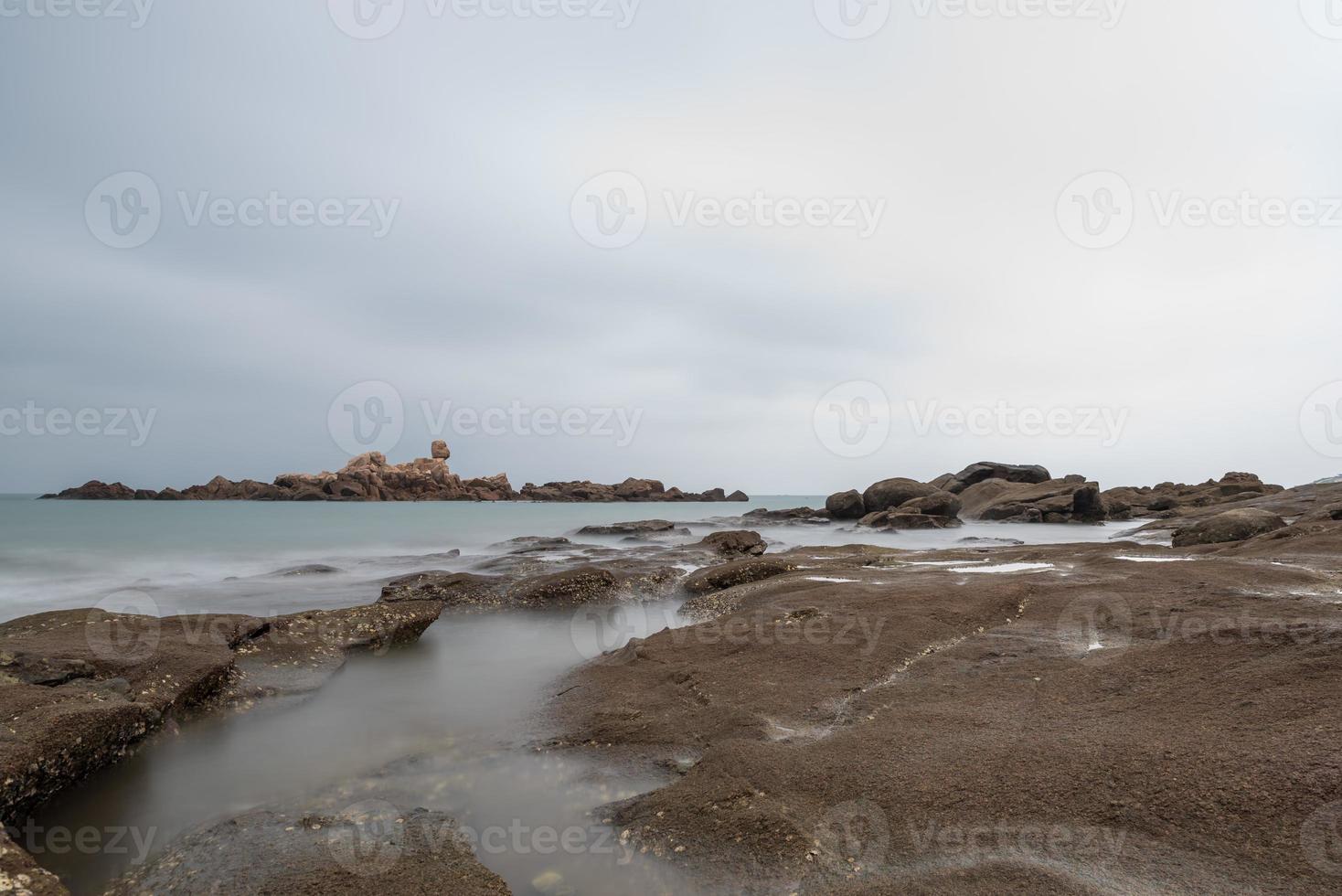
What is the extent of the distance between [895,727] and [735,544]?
16000mm

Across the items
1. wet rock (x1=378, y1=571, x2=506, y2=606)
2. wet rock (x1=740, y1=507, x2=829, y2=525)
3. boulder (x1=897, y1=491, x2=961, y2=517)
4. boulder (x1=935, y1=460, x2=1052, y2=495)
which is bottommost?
wet rock (x1=740, y1=507, x2=829, y2=525)

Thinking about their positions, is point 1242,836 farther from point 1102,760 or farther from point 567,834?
point 567,834

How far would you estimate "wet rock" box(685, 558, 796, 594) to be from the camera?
553 inches

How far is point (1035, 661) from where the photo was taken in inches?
240

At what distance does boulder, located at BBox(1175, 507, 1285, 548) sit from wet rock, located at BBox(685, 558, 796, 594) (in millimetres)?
10770

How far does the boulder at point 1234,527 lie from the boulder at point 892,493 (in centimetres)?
2929

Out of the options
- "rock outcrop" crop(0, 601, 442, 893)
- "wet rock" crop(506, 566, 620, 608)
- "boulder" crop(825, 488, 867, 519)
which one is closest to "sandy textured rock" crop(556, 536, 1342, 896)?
"rock outcrop" crop(0, 601, 442, 893)

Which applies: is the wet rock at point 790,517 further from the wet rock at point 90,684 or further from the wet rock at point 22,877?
the wet rock at point 22,877

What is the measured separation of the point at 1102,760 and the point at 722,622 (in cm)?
576

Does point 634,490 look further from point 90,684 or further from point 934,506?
point 90,684

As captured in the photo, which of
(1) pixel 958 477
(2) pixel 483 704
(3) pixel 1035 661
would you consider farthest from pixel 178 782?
(1) pixel 958 477

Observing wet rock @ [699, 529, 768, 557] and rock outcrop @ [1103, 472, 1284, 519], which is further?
rock outcrop @ [1103, 472, 1284, 519]

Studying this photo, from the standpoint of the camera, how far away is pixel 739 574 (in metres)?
14.1

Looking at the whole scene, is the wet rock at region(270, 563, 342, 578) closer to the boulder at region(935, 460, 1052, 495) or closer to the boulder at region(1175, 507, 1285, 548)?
the boulder at region(1175, 507, 1285, 548)
